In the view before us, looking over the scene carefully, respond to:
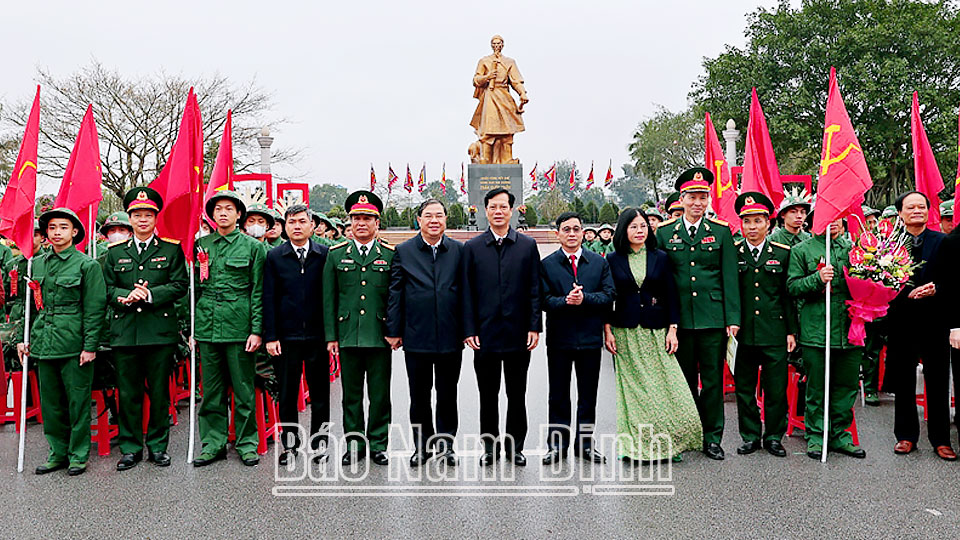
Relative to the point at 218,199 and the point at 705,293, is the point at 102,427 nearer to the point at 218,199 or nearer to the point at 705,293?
the point at 218,199

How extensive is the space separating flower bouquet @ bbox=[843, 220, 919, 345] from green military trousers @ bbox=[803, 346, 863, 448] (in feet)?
0.62

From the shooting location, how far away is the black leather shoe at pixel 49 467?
4.50 m

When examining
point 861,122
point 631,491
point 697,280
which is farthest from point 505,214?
point 861,122

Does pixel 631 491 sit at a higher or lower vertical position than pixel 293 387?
lower

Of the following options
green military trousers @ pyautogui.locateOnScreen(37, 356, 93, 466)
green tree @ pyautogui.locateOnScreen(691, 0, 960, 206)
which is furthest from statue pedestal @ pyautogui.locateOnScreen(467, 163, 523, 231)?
green military trousers @ pyautogui.locateOnScreen(37, 356, 93, 466)

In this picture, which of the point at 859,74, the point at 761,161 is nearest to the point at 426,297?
the point at 761,161

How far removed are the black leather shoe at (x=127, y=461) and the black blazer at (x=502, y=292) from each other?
2.38 meters

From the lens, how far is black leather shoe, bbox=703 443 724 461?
15.2 ft

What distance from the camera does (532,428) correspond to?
216 inches

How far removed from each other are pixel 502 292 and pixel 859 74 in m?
21.5

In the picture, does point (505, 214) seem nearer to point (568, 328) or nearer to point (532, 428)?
point (568, 328)

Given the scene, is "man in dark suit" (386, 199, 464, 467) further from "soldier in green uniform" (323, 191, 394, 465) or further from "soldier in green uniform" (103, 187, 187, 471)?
"soldier in green uniform" (103, 187, 187, 471)

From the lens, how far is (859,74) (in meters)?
21.5

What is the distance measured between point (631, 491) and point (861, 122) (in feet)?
73.6
